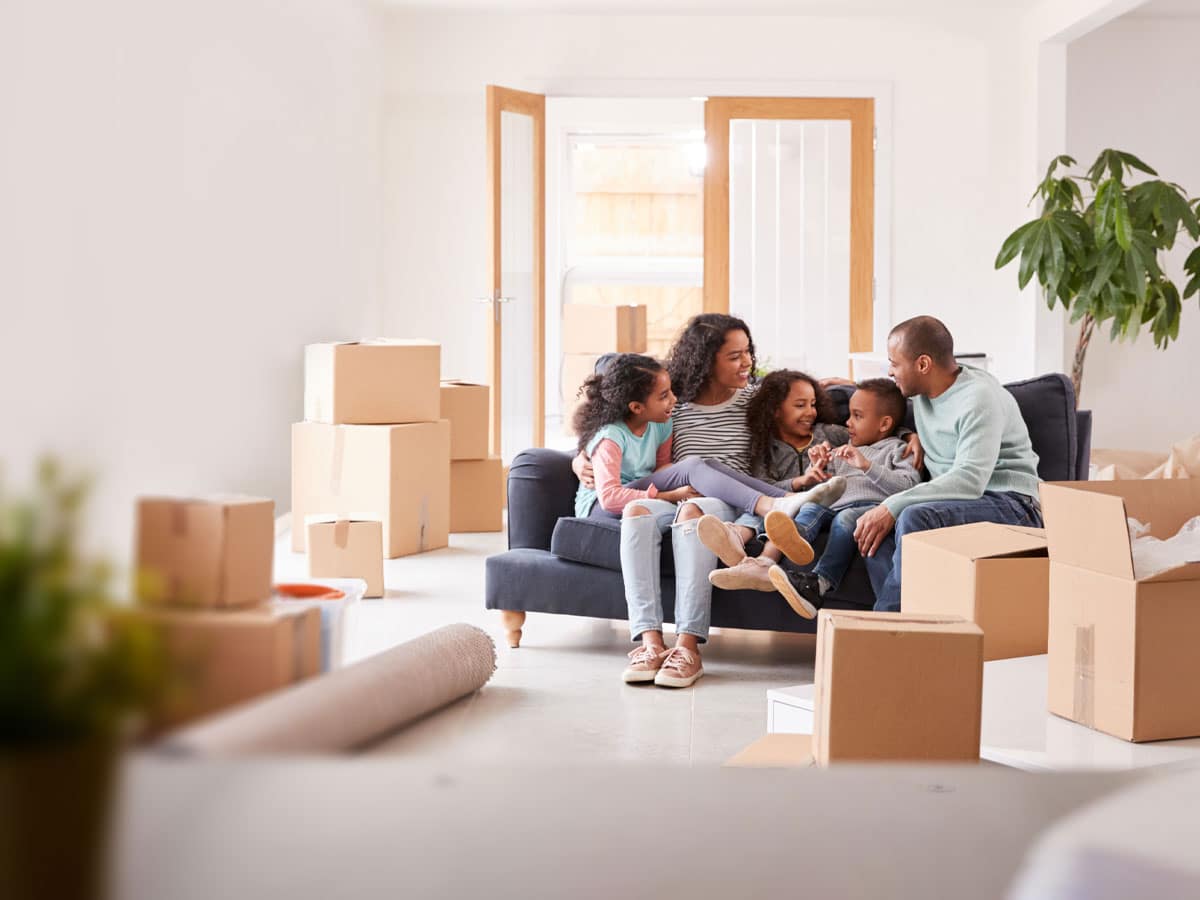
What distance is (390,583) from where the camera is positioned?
4594 millimetres

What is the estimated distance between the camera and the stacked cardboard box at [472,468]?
582cm

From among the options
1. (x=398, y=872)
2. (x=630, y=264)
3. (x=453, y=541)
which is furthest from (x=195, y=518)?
(x=630, y=264)

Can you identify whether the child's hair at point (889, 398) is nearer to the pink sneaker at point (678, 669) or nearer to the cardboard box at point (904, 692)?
the pink sneaker at point (678, 669)

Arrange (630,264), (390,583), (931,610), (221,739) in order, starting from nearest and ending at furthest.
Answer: (221,739)
(931,610)
(390,583)
(630,264)

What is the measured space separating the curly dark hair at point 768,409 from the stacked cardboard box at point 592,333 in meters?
3.73

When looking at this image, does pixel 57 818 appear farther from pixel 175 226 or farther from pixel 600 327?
pixel 600 327

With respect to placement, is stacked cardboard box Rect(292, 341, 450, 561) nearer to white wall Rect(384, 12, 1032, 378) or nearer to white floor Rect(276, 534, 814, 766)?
white floor Rect(276, 534, 814, 766)

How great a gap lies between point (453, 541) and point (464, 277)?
7.37 ft

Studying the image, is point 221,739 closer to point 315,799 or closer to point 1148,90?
point 315,799

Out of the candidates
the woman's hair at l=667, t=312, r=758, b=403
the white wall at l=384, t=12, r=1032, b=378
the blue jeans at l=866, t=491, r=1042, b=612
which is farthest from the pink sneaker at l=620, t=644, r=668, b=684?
the white wall at l=384, t=12, r=1032, b=378

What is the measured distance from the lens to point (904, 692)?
1673 mm

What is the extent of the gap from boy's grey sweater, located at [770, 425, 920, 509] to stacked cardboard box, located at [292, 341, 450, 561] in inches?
73.2

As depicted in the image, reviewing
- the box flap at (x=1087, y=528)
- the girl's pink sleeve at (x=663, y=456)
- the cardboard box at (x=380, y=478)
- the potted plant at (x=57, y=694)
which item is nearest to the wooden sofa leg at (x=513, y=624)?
the girl's pink sleeve at (x=663, y=456)

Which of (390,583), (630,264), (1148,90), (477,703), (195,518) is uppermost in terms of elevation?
(1148,90)
